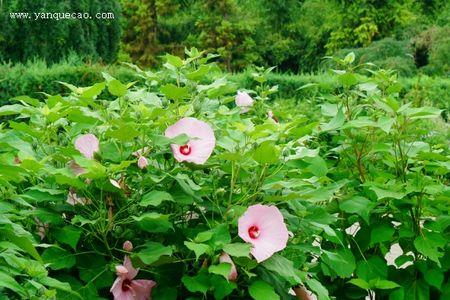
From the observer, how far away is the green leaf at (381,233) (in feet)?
6.56

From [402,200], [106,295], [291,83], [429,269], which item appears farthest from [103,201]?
[291,83]

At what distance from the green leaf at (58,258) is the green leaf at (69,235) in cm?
3

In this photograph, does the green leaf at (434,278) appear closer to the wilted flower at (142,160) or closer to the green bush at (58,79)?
the wilted flower at (142,160)

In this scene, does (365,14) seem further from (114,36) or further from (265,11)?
(114,36)

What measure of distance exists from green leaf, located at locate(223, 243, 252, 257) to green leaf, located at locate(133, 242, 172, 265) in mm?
116

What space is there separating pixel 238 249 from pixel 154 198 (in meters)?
0.19

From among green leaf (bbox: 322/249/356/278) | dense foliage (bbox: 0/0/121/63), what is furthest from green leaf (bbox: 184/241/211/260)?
dense foliage (bbox: 0/0/121/63)

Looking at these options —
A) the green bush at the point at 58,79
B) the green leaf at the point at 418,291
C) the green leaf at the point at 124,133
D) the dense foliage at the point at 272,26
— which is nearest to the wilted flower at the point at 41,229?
the green leaf at the point at 124,133

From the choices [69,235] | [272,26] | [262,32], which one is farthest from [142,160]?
[272,26]

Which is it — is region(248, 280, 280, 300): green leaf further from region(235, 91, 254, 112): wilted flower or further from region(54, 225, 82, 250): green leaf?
region(235, 91, 254, 112): wilted flower

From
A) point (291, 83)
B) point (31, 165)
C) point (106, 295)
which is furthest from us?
point (291, 83)

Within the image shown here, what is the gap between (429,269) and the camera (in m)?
2.08

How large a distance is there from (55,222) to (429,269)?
43.5 inches

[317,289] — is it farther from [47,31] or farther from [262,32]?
[262,32]
